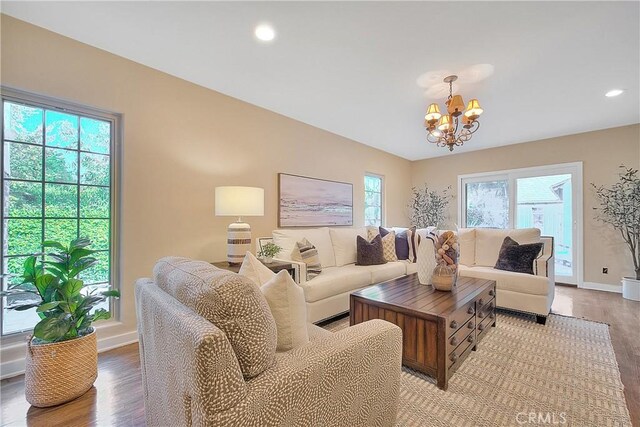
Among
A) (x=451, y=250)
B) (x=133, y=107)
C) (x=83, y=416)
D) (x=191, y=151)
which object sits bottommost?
(x=83, y=416)

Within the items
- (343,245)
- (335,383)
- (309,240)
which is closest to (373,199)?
(343,245)

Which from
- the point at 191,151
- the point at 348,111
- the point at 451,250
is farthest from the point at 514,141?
→ the point at 191,151

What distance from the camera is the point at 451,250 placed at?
230cm

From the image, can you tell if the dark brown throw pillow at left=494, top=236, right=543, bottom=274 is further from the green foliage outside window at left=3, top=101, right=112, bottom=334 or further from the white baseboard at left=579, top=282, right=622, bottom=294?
the green foliage outside window at left=3, top=101, right=112, bottom=334

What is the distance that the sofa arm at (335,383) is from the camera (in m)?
0.78

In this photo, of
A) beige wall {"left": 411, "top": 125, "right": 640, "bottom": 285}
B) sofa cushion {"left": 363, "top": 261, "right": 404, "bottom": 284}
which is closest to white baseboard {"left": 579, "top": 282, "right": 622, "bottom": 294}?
beige wall {"left": 411, "top": 125, "right": 640, "bottom": 285}

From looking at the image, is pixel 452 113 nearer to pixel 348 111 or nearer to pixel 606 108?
pixel 348 111

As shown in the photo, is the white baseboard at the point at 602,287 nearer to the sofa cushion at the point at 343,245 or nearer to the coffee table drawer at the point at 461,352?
the coffee table drawer at the point at 461,352

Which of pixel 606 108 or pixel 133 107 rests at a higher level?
pixel 606 108

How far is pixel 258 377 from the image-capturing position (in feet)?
2.63

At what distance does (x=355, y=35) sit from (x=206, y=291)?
2.07 metres

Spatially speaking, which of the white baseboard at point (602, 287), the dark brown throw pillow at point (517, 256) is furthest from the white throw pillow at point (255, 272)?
the white baseboard at point (602, 287)

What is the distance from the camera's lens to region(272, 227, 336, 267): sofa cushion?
3028 millimetres

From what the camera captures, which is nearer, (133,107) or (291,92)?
(133,107)
